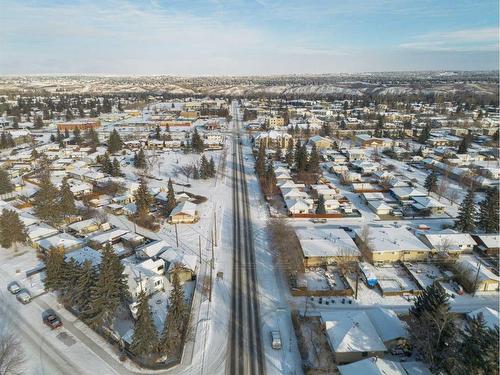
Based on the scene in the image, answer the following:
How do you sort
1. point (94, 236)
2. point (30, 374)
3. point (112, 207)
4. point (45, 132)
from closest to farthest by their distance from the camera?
point (30, 374) → point (94, 236) → point (112, 207) → point (45, 132)

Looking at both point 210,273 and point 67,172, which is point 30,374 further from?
point 67,172

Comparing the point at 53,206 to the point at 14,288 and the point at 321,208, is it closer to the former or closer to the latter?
the point at 14,288

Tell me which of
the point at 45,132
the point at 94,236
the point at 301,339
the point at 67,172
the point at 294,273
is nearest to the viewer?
the point at 301,339

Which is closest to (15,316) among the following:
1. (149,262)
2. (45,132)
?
(149,262)

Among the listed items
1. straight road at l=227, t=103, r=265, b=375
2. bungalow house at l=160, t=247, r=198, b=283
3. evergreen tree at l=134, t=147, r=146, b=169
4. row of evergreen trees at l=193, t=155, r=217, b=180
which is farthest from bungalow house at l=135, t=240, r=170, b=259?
evergreen tree at l=134, t=147, r=146, b=169

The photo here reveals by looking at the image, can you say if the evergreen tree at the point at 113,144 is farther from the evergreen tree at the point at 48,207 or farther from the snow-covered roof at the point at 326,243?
the snow-covered roof at the point at 326,243
